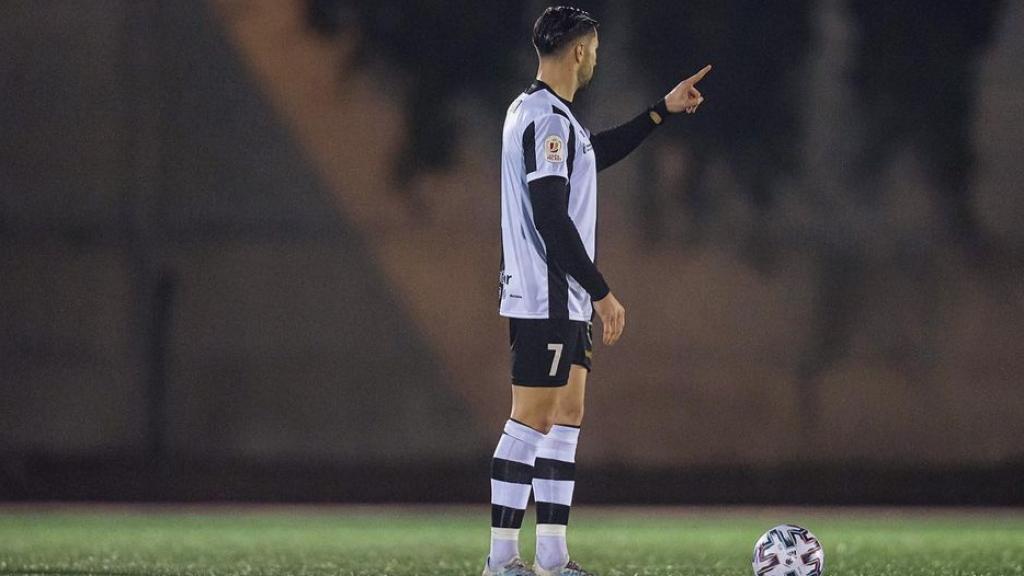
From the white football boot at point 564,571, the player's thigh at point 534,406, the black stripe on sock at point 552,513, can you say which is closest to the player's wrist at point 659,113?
the player's thigh at point 534,406

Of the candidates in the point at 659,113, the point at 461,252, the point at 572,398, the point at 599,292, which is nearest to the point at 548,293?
the point at 599,292

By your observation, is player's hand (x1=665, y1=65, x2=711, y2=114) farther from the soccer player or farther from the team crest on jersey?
the team crest on jersey

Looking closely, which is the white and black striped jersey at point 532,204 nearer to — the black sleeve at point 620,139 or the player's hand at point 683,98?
the black sleeve at point 620,139

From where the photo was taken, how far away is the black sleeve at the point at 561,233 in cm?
417

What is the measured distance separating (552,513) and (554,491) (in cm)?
6

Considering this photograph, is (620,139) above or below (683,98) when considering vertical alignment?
below

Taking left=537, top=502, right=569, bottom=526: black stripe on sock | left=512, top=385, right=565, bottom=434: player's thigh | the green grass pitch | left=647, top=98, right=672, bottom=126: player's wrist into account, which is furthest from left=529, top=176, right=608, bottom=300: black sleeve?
the green grass pitch

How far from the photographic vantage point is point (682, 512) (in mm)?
7785

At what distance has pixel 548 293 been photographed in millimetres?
4281

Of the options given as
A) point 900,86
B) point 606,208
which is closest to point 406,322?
point 606,208

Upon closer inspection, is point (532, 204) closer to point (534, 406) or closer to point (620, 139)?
point (534, 406)

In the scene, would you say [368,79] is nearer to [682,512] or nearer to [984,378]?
[682,512]

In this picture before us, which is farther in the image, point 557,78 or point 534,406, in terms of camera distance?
point 557,78

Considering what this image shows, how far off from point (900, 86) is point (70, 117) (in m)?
4.45
